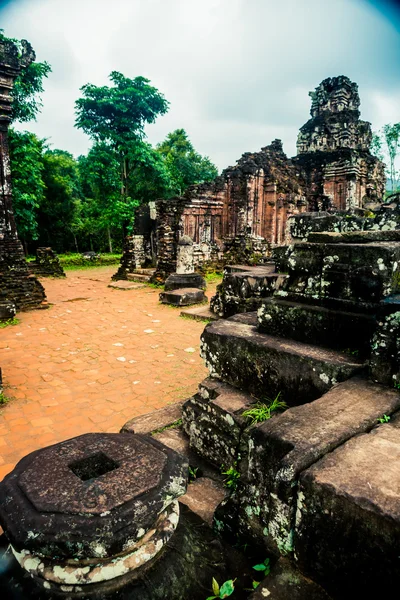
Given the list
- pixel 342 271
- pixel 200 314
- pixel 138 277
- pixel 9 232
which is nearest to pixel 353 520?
pixel 342 271

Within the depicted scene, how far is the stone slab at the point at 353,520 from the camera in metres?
0.96

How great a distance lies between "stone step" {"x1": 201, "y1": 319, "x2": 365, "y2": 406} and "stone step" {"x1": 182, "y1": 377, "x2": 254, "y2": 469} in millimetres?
112

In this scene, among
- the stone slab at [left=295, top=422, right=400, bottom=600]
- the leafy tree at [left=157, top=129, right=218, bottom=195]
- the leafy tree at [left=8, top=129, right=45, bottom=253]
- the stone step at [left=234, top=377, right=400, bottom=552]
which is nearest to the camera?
the stone slab at [left=295, top=422, right=400, bottom=600]

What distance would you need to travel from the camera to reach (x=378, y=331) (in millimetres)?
1590

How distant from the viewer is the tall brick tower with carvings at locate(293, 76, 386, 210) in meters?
16.2

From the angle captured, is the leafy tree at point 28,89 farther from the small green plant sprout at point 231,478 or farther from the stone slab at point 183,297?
the small green plant sprout at point 231,478

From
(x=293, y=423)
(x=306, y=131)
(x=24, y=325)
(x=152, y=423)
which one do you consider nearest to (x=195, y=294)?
(x=24, y=325)

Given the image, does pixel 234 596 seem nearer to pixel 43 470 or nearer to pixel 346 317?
pixel 43 470

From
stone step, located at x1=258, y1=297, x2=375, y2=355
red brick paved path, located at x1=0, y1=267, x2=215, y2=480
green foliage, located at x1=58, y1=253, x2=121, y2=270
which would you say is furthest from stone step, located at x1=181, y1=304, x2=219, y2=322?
green foliage, located at x1=58, y1=253, x2=121, y2=270

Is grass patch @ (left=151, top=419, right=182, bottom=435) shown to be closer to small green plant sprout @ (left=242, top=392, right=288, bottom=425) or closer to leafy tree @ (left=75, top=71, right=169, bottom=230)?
small green plant sprout @ (left=242, top=392, right=288, bottom=425)

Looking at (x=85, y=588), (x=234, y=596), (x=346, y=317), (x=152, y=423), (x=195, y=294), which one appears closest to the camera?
(x=85, y=588)

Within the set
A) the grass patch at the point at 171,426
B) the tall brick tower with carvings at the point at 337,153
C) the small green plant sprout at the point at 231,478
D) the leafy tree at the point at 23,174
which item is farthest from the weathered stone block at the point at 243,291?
the tall brick tower with carvings at the point at 337,153

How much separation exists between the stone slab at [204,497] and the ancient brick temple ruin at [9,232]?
7663 mm

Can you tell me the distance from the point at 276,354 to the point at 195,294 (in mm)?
7117
